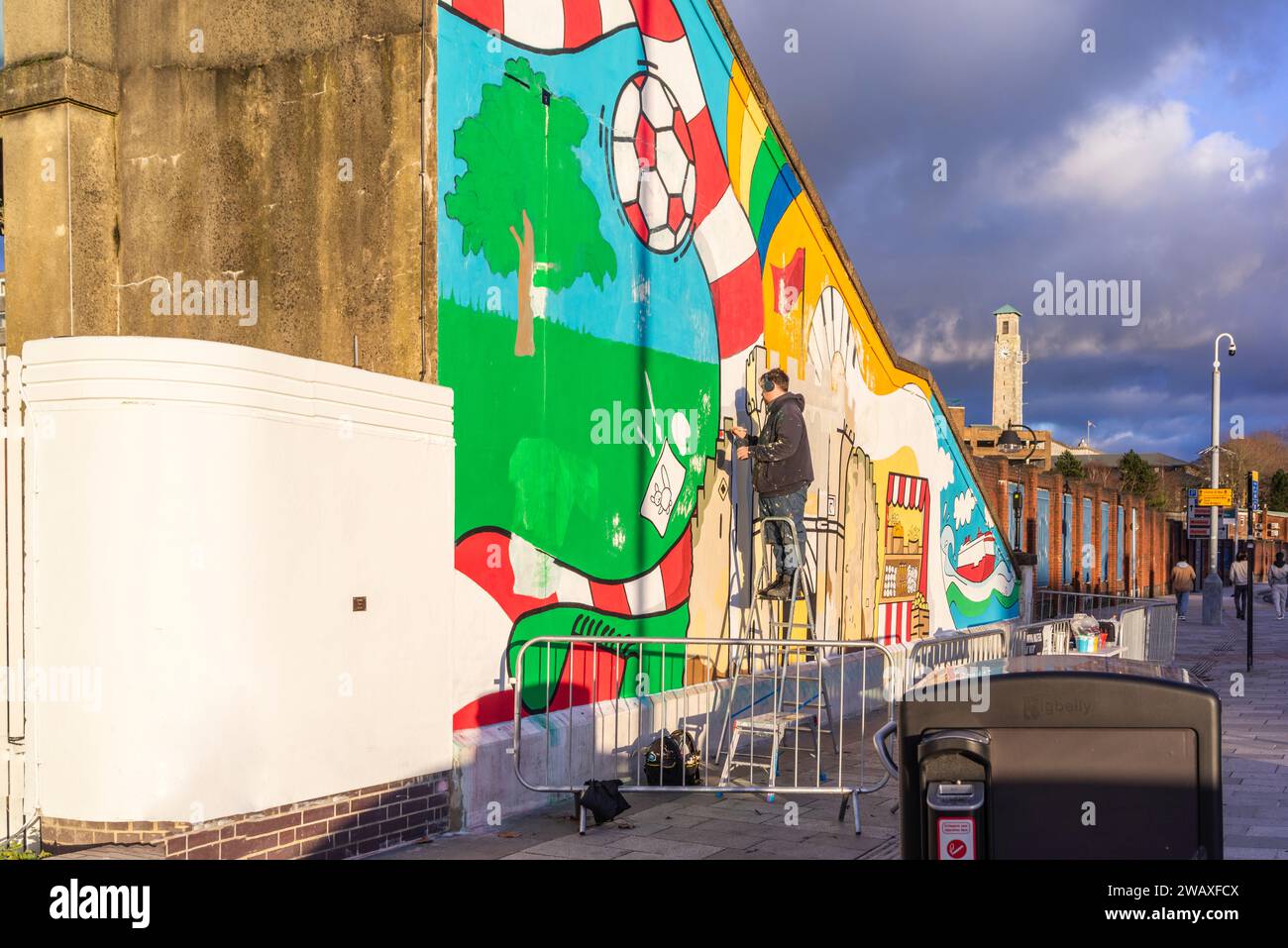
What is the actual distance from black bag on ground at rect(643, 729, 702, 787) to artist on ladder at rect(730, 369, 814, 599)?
2.84 metres

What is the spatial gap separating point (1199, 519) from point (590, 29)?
34.8 metres

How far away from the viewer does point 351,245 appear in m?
8.35

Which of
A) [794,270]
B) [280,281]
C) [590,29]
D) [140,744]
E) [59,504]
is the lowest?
[140,744]

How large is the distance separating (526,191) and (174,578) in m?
4.22

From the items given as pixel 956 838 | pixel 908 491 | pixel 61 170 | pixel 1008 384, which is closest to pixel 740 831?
pixel 956 838

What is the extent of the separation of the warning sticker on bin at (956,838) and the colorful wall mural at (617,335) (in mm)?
4605

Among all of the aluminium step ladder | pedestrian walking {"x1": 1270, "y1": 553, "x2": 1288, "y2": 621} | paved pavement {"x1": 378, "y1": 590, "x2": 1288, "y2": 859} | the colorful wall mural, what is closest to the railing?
the colorful wall mural

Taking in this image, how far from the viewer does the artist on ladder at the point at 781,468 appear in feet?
38.2

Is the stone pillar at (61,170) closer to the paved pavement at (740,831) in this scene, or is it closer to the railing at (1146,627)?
the paved pavement at (740,831)

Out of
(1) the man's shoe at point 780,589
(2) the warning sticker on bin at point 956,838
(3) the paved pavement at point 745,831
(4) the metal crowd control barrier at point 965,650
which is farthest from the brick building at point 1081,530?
(2) the warning sticker on bin at point 956,838

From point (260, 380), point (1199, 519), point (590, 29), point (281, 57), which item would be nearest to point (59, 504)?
point (260, 380)

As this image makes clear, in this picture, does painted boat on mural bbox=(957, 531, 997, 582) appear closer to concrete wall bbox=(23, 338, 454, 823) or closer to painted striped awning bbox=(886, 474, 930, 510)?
painted striped awning bbox=(886, 474, 930, 510)

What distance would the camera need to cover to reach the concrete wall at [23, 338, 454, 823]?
20.5ft

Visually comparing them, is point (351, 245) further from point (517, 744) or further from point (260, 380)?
point (517, 744)
